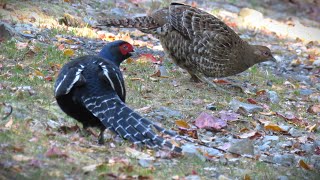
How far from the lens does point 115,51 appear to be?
7406mm

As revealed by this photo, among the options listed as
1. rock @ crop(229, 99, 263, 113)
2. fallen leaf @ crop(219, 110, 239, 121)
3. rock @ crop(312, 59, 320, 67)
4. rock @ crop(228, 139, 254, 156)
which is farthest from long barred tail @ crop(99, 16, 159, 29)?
rock @ crop(312, 59, 320, 67)

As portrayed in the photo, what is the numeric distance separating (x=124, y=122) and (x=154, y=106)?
8.14 ft

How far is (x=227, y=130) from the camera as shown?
8.40 metres

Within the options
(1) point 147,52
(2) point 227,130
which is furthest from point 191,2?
(2) point 227,130

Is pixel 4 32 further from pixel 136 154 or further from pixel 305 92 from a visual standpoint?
pixel 136 154

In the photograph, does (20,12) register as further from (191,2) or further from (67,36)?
(191,2)

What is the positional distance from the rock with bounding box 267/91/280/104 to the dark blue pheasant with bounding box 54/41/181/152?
3.83 m

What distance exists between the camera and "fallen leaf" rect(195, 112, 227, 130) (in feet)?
27.2

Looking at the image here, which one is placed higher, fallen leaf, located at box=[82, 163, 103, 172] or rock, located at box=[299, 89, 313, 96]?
fallen leaf, located at box=[82, 163, 103, 172]

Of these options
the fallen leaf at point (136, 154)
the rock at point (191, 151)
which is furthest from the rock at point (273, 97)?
the fallen leaf at point (136, 154)

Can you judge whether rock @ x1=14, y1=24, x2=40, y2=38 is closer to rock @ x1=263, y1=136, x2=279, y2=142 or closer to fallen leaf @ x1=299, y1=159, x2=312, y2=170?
rock @ x1=263, y1=136, x2=279, y2=142

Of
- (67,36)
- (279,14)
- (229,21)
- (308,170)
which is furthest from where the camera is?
(279,14)

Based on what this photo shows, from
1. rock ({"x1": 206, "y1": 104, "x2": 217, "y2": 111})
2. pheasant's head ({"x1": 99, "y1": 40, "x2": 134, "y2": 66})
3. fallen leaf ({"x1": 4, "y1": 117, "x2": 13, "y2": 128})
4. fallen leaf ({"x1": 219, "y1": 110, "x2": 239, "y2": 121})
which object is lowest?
rock ({"x1": 206, "y1": 104, "x2": 217, "y2": 111})

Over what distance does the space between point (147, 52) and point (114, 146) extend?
5.17 meters
